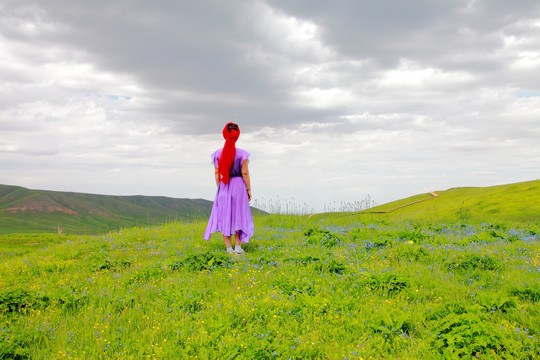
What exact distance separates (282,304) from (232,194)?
17.4ft

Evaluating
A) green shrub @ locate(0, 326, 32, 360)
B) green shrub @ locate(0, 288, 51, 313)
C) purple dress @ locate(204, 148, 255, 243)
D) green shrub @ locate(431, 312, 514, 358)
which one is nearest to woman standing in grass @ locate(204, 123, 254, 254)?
purple dress @ locate(204, 148, 255, 243)

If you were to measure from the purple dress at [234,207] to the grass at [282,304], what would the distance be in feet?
3.13

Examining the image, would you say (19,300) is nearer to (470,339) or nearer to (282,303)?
(282,303)

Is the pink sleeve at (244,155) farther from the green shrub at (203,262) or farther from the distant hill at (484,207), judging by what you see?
the distant hill at (484,207)

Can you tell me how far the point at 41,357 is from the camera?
5613 millimetres

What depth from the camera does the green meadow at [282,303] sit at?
5500mm

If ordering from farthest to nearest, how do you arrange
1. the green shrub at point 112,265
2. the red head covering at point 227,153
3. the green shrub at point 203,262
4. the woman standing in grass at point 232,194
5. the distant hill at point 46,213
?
the distant hill at point 46,213, the woman standing in grass at point 232,194, the red head covering at point 227,153, the green shrub at point 112,265, the green shrub at point 203,262

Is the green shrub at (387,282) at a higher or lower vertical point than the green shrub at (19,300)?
higher

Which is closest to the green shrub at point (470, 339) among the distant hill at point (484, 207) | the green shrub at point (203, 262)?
the green shrub at point (203, 262)

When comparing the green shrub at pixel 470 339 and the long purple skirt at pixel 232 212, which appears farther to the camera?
the long purple skirt at pixel 232 212

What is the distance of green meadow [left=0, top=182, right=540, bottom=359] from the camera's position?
550 cm

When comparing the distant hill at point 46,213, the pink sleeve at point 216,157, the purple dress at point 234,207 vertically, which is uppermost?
the pink sleeve at point 216,157

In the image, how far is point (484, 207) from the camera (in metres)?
20.6

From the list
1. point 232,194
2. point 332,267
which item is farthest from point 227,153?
point 332,267
